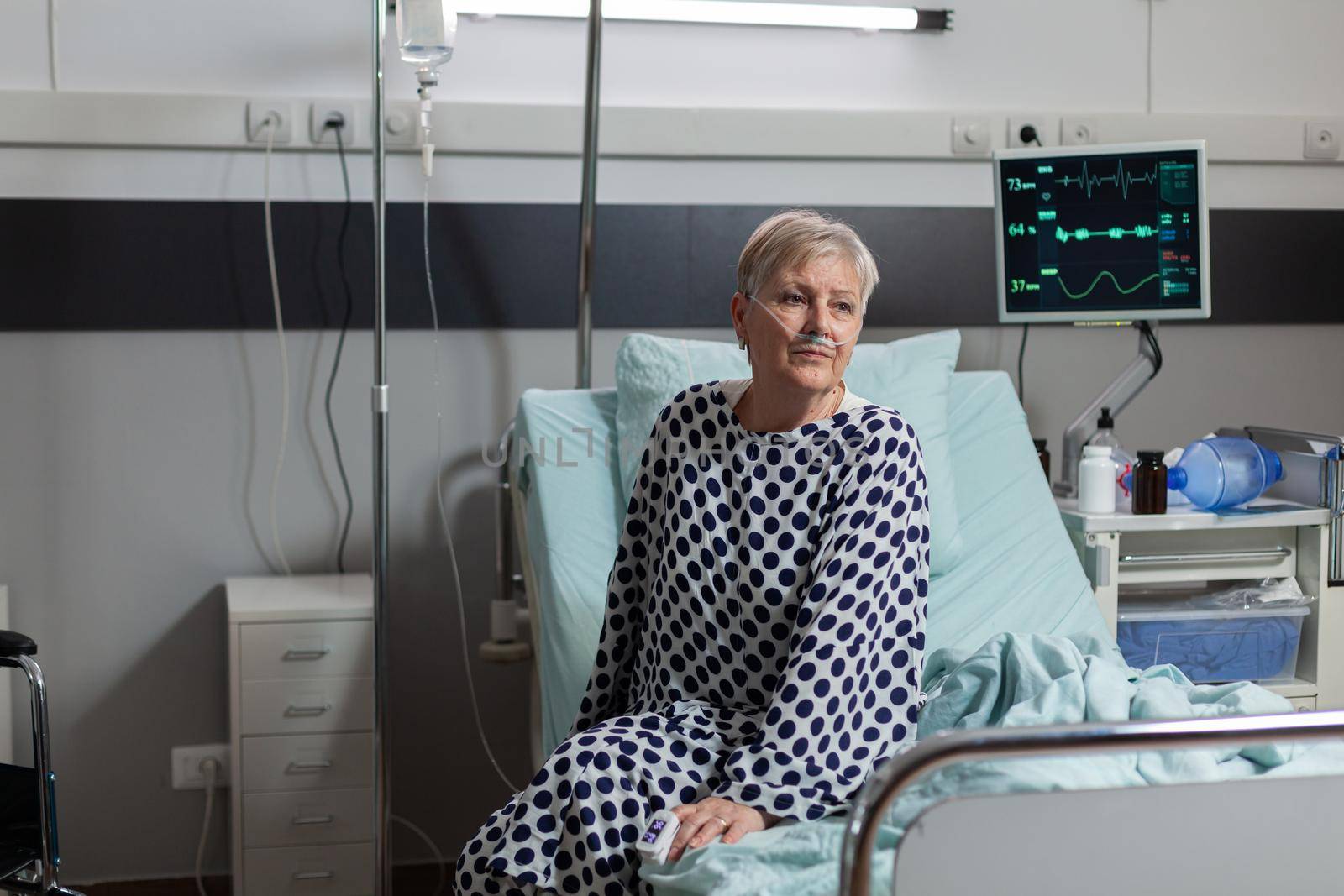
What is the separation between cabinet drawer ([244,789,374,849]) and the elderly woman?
2.79 feet

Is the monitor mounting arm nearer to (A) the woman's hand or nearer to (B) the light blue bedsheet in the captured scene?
(B) the light blue bedsheet

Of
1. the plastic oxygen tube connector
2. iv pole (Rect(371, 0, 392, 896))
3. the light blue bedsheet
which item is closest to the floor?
iv pole (Rect(371, 0, 392, 896))

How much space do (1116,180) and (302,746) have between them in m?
1.98

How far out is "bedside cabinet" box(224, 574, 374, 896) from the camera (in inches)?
100.0

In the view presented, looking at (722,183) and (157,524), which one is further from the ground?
(722,183)

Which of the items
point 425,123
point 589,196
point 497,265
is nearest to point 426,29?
point 425,123

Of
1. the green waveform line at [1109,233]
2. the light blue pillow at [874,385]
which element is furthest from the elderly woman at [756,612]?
the green waveform line at [1109,233]

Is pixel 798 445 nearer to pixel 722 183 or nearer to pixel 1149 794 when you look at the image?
pixel 1149 794

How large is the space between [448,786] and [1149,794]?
6.72 ft

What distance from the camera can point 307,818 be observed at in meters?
2.57

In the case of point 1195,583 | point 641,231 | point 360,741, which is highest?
point 641,231

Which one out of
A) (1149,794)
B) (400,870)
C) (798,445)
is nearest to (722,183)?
(798,445)

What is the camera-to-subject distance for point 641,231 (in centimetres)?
297

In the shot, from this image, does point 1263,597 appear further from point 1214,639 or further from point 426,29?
point 426,29
